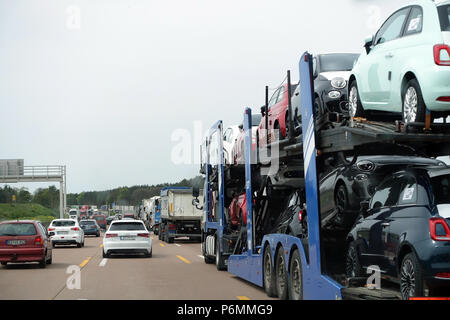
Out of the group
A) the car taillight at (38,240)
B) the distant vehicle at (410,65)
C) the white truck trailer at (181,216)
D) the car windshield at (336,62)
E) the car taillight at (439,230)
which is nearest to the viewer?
the car taillight at (439,230)

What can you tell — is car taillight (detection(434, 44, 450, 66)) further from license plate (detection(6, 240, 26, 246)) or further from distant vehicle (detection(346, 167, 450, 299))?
license plate (detection(6, 240, 26, 246))

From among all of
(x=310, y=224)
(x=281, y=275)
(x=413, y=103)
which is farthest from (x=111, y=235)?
(x=413, y=103)

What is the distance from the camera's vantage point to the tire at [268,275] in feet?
38.9

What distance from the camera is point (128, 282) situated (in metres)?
15.3

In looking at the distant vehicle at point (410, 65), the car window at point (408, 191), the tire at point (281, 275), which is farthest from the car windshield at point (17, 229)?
the car window at point (408, 191)

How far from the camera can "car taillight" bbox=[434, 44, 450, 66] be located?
766 centimetres

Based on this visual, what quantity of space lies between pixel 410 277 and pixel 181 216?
2928 centimetres

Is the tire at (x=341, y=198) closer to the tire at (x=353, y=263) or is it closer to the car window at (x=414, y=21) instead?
the tire at (x=353, y=263)

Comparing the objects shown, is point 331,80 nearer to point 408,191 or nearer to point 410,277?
point 408,191

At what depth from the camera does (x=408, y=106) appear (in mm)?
8242

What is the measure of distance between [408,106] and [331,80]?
3468mm

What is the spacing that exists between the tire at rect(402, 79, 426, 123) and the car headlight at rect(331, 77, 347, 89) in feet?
10.2

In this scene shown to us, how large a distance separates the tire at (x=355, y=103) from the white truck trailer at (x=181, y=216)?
2594 cm
